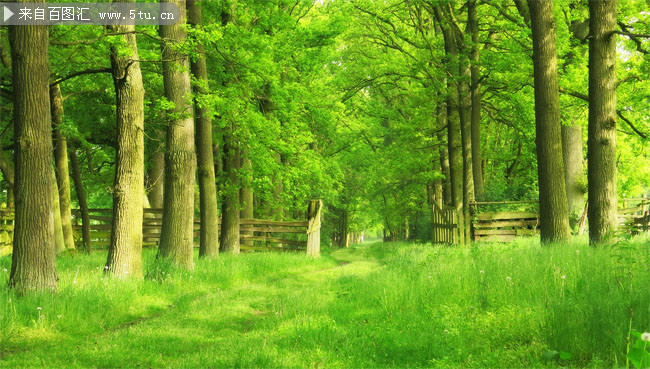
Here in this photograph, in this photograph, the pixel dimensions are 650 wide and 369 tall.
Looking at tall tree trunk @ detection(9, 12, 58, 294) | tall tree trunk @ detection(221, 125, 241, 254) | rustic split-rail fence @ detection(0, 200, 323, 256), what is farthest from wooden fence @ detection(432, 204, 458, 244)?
tall tree trunk @ detection(9, 12, 58, 294)

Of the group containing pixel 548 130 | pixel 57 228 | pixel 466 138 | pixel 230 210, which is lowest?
pixel 57 228

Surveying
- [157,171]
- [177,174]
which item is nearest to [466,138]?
[157,171]

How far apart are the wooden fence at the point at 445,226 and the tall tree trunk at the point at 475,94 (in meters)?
2.22

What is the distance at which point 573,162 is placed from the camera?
840 inches

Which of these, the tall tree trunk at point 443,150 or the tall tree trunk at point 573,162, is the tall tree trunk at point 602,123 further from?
the tall tree trunk at point 443,150

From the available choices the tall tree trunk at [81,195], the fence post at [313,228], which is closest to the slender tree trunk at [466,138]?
the fence post at [313,228]

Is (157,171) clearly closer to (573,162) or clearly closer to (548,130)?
(548,130)

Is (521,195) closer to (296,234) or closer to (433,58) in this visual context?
(433,58)

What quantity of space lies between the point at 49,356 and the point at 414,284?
5207 millimetres

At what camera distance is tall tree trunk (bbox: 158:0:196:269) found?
13.2m

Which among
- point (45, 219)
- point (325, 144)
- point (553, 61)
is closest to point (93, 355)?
point (45, 219)

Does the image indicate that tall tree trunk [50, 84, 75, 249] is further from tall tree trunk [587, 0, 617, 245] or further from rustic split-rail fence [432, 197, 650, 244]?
tall tree trunk [587, 0, 617, 245]

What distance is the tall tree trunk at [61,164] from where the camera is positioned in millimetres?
16000

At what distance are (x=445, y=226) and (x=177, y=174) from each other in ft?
39.9
